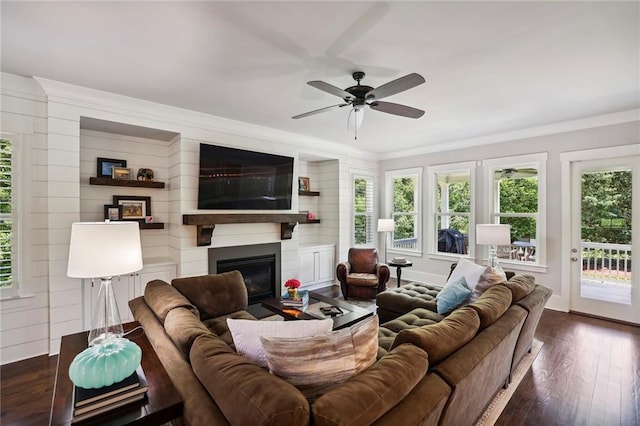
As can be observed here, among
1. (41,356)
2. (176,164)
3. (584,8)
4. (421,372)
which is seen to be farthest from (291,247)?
(584,8)

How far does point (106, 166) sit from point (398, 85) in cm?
358

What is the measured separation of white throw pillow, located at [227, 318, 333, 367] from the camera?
134 cm

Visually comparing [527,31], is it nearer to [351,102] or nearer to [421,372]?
[351,102]

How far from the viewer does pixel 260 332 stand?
1378mm

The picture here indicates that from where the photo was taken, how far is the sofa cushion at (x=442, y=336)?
1.39m

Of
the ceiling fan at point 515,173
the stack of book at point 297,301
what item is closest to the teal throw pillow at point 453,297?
the stack of book at point 297,301

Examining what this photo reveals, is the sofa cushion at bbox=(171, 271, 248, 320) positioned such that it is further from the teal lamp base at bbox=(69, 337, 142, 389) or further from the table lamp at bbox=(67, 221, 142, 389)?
the teal lamp base at bbox=(69, 337, 142, 389)

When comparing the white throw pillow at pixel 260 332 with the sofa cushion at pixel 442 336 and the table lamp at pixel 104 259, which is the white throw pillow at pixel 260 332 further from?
the table lamp at pixel 104 259

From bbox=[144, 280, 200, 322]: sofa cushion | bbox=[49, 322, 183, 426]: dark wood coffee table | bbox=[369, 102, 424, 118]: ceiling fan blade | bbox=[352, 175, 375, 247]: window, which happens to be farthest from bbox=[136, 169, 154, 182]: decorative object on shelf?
bbox=[352, 175, 375, 247]: window

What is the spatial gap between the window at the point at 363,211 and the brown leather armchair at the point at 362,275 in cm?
108

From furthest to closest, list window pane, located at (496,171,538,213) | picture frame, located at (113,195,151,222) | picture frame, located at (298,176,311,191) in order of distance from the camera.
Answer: picture frame, located at (298,176,311,191) < window pane, located at (496,171,538,213) < picture frame, located at (113,195,151,222)

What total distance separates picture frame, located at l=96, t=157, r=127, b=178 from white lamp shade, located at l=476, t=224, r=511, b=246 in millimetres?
4987

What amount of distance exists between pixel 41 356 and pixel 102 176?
2.01m

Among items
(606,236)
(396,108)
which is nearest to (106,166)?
(396,108)
